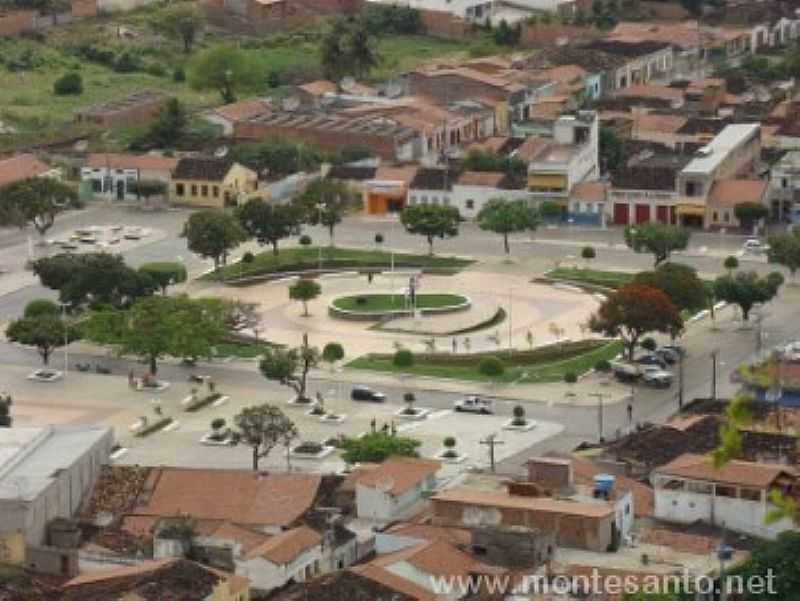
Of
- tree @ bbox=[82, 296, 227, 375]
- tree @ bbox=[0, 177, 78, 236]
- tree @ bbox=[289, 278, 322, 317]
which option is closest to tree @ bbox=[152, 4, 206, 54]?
tree @ bbox=[0, 177, 78, 236]

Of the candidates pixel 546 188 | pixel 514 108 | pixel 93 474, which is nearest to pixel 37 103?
pixel 514 108

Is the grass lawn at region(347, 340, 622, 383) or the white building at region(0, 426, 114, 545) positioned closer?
the white building at region(0, 426, 114, 545)

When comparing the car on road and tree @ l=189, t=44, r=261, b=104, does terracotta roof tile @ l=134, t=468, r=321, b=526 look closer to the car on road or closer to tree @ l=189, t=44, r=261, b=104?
the car on road

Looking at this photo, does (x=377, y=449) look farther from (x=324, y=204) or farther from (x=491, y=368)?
(x=324, y=204)

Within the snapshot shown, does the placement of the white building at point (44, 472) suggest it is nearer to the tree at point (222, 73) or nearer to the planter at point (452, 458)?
the planter at point (452, 458)

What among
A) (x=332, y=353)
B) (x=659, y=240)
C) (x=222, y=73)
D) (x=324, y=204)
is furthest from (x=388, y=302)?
(x=222, y=73)

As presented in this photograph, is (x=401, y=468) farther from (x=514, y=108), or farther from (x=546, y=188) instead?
(x=514, y=108)
